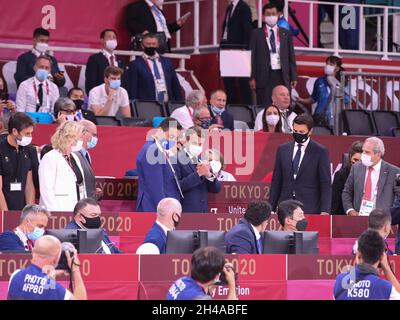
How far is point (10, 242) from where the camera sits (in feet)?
39.9

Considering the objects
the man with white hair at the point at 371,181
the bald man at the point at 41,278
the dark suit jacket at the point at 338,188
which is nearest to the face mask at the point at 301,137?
the man with white hair at the point at 371,181

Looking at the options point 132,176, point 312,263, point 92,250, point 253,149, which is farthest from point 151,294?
point 253,149

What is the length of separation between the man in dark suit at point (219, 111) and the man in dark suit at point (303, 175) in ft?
8.82

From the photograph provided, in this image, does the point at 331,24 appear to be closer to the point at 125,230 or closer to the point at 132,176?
the point at 132,176

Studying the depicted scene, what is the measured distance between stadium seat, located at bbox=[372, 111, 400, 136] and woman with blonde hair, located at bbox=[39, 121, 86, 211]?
7.14m

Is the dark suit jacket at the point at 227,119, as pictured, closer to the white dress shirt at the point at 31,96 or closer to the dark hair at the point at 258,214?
the white dress shirt at the point at 31,96

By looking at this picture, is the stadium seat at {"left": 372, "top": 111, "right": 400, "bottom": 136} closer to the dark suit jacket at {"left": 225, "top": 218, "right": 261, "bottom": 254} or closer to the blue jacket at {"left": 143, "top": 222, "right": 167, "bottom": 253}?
the dark suit jacket at {"left": 225, "top": 218, "right": 261, "bottom": 254}

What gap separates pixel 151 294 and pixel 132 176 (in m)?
4.66

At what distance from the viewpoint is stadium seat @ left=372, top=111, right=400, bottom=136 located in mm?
20016

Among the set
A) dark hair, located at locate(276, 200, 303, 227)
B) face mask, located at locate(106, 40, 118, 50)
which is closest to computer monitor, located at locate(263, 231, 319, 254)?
dark hair, located at locate(276, 200, 303, 227)

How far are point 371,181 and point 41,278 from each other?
20.7 ft

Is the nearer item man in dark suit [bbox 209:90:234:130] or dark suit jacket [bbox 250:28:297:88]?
man in dark suit [bbox 209:90:234:130]

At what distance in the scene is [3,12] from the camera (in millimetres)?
21812

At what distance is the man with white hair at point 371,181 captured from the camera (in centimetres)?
1520
